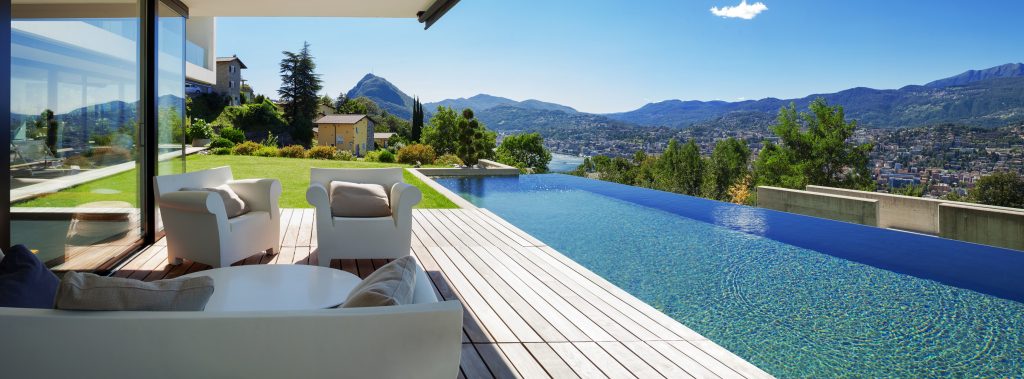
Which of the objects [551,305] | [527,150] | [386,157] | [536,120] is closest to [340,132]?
[536,120]

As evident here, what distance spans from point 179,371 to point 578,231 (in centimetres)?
673

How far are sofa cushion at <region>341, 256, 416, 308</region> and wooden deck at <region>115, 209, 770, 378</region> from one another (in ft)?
3.11

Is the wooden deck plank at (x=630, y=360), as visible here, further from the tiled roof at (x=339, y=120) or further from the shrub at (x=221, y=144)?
the tiled roof at (x=339, y=120)

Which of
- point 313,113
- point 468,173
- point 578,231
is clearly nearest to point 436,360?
point 578,231

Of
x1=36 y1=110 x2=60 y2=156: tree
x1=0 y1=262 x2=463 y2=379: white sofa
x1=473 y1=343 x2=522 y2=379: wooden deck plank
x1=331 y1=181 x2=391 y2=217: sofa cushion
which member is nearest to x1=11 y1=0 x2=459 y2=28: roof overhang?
x1=331 y1=181 x2=391 y2=217: sofa cushion

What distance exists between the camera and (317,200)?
14.8ft

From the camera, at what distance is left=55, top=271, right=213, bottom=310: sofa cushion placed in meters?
1.25

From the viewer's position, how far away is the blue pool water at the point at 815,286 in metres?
3.49

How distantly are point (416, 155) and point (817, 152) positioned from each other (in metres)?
13.1

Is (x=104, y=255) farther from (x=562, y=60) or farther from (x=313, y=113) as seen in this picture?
(x=313, y=113)

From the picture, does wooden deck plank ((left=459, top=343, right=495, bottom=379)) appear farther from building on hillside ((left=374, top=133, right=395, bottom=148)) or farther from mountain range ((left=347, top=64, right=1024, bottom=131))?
building on hillside ((left=374, top=133, right=395, bottom=148))

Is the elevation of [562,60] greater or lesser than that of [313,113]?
greater

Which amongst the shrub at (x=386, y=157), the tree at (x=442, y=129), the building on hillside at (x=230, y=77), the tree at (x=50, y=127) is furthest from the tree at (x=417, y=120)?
the tree at (x=50, y=127)

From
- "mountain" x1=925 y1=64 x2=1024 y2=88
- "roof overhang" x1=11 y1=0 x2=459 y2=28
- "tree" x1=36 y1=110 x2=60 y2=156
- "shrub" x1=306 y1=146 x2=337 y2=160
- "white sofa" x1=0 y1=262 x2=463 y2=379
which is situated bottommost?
"white sofa" x1=0 y1=262 x2=463 y2=379
